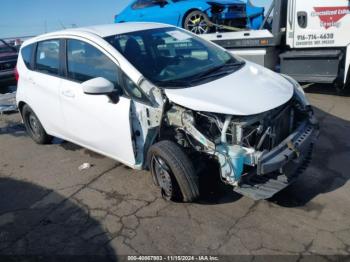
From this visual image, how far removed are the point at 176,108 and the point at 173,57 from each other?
3.06 feet

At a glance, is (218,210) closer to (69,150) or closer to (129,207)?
(129,207)

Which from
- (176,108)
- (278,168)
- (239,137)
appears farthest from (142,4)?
(278,168)

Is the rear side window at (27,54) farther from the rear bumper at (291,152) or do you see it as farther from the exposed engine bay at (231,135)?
the rear bumper at (291,152)

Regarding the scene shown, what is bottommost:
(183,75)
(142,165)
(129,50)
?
(142,165)

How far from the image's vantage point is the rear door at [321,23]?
252 inches

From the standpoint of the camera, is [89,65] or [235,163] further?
[89,65]

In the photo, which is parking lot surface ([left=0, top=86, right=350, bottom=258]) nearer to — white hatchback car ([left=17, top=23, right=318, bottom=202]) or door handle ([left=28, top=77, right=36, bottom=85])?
white hatchback car ([left=17, top=23, right=318, bottom=202])

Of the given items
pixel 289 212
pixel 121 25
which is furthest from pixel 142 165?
pixel 121 25

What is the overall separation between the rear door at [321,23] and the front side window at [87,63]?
177 inches

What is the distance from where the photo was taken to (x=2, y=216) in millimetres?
3881

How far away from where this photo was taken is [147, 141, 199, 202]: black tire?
3.38 m

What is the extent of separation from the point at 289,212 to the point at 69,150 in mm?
3458

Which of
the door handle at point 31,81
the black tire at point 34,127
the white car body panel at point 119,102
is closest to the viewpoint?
the white car body panel at point 119,102

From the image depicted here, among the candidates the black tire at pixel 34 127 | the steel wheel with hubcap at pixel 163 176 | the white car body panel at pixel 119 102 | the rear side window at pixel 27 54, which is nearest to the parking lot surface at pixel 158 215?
the steel wheel with hubcap at pixel 163 176
